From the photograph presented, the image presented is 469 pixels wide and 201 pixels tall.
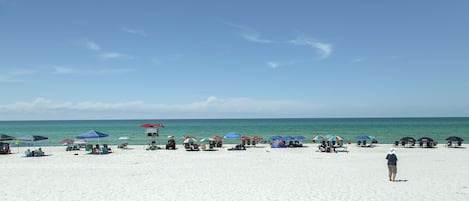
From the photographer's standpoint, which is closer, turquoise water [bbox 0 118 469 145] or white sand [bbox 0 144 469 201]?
white sand [bbox 0 144 469 201]

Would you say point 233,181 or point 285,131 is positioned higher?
point 233,181

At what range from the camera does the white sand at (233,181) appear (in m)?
11.7

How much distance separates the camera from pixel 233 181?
14.4 meters

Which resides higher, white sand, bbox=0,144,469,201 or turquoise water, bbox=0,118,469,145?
white sand, bbox=0,144,469,201

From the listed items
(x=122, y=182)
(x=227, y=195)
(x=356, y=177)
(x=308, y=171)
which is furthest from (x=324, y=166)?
(x=122, y=182)

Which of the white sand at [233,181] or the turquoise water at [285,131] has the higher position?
the white sand at [233,181]

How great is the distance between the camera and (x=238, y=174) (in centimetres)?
1619

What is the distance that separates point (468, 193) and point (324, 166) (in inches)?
303

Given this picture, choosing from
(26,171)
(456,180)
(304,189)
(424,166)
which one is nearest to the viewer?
(304,189)

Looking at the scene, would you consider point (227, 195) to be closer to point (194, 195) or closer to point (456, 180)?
point (194, 195)

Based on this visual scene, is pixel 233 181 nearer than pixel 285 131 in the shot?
Yes

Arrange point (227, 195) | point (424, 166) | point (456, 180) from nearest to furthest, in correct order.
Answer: point (227, 195), point (456, 180), point (424, 166)

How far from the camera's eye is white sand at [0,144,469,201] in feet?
38.3

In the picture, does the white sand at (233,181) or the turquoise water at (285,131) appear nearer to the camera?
the white sand at (233,181)
